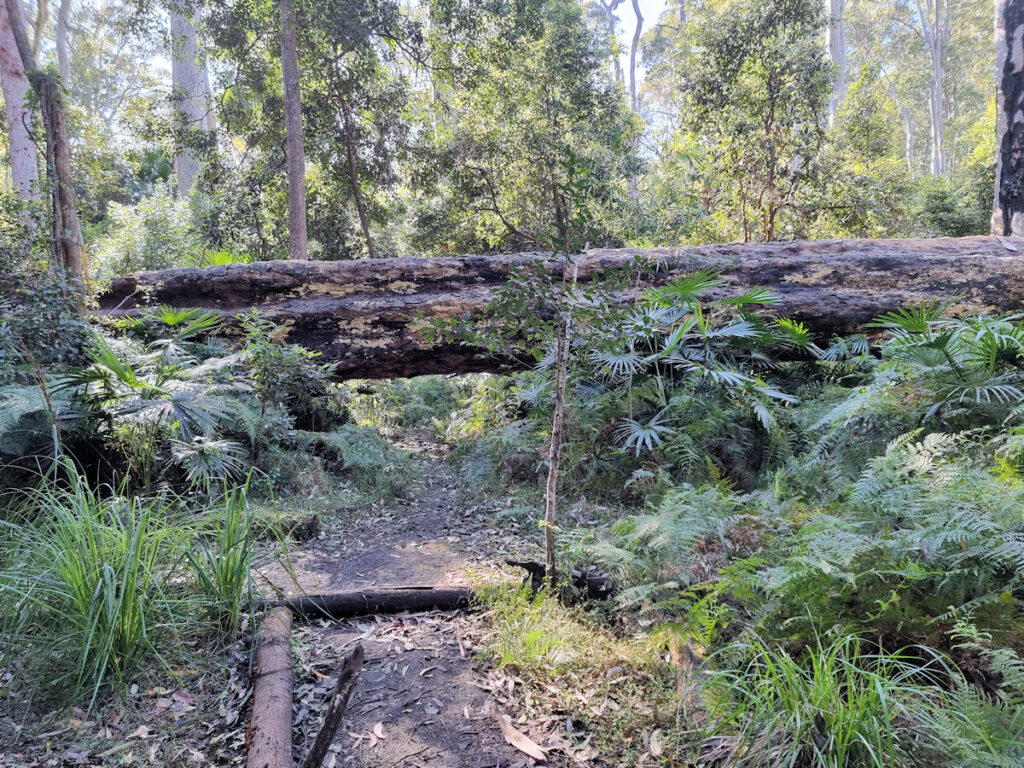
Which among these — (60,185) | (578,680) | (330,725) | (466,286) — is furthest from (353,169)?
(330,725)

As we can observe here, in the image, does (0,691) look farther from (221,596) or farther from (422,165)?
(422,165)

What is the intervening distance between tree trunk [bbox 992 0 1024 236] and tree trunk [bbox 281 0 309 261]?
977 centimetres

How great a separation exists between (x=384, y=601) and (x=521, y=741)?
1.23 m

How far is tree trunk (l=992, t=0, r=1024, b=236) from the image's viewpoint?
7.38 metres

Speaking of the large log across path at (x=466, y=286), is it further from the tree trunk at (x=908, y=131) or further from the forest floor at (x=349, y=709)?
the tree trunk at (x=908, y=131)

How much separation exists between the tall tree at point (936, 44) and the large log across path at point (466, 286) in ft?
76.5

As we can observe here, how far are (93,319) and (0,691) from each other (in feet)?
15.5

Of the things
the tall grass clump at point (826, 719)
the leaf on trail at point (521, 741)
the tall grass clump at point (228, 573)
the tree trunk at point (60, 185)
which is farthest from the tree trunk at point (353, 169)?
the tall grass clump at point (826, 719)

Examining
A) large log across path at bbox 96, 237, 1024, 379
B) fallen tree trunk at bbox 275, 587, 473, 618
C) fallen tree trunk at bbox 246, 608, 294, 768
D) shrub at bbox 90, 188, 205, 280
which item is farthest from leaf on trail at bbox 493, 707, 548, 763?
shrub at bbox 90, 188, 205, 280

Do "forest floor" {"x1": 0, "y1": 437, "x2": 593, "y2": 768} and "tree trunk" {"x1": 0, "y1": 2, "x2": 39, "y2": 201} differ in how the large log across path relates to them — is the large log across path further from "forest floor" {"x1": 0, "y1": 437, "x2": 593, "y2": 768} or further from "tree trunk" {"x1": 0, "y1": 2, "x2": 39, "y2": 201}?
"tree trunk" {"x1": 0, "y1": 2, "x2": 39, "y2": 201}

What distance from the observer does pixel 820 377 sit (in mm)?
6230

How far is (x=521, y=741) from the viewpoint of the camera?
2.23 metres

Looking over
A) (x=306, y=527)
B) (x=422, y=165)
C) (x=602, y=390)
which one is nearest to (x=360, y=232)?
(x=422, y=165)

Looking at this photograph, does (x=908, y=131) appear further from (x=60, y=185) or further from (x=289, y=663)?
(x=289, y=663)
